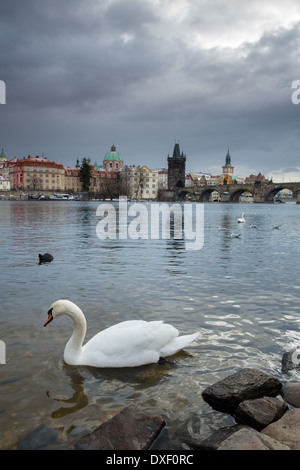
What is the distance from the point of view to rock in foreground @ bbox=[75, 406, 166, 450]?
3.11 m

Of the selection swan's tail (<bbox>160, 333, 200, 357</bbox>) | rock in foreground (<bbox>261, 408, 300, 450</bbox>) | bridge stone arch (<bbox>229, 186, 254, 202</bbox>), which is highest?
bridge stone arch (<bbox>229, 186, 254, 202</bbox>)

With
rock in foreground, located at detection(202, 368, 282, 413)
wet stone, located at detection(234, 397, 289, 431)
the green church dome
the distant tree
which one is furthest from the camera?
the green church dome

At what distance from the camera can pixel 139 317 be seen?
6.24m

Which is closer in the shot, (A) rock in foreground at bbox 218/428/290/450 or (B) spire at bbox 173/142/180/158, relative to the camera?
(A) rock in foreground at bbox 218/428/290/450

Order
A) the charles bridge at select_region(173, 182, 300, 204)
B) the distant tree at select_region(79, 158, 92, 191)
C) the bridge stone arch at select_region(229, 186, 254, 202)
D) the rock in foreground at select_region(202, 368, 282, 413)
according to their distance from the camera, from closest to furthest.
Answer: the rock in foreground at select_region(202, 368, 282, 413)
the distant tree at select_region(79, 158, 92, 191)
the charles bridge at select_region(173, 182, 300, 204)
the bridge stone arch at select_region(229, 186, 254, 202)

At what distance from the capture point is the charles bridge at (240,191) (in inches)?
5083

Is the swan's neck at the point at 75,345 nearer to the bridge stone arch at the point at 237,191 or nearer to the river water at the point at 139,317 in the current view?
the river water at the point at 139,317

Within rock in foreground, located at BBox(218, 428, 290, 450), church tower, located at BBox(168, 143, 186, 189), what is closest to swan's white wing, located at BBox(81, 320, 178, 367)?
rock in foreground, located at BBox(218, 428, 290, 450)

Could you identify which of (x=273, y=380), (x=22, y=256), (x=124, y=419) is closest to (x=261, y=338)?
(x=273, y=380)

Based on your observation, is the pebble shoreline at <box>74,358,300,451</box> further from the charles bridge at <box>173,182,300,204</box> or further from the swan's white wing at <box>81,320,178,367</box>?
the charles bridge at <box>173,182,300,204</box>

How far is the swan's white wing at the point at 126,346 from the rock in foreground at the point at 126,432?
3.49 feet

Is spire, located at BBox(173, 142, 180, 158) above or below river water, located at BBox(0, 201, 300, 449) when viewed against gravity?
above

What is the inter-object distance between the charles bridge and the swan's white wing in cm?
12351
